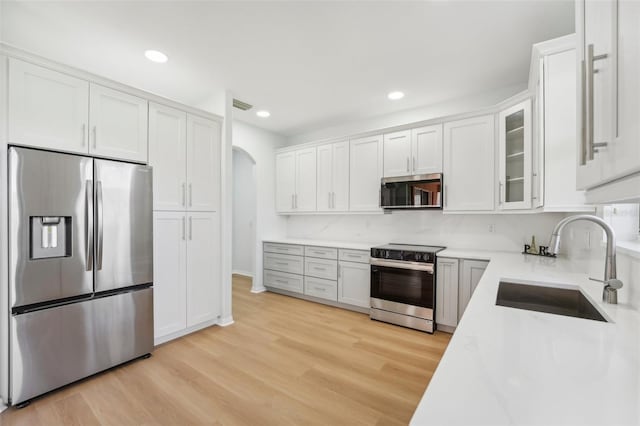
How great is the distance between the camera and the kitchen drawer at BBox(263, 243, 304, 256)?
420 cm

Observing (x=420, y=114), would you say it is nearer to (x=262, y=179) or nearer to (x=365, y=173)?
(x=365, y=173)

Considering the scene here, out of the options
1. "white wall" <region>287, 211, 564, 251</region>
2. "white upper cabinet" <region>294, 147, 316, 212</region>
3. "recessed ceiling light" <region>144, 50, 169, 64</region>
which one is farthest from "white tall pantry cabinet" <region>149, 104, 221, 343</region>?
"white wall" <region>287, 211, 564, 251</region>

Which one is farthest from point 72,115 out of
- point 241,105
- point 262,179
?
point 262,179

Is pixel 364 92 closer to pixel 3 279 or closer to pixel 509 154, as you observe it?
pixel 509 154

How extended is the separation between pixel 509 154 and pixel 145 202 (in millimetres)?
3454

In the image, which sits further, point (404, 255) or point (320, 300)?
point (320, 300)

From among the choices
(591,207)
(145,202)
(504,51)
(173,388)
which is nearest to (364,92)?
(504,51)

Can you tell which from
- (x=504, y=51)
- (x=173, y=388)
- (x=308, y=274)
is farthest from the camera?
(x=308, y=274)

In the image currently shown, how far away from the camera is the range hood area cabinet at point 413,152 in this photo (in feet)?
10.8

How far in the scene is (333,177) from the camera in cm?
416

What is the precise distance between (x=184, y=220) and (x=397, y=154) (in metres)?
2.66

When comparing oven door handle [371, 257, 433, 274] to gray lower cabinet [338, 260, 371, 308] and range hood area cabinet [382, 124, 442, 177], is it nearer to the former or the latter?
gray lower cabinet [338, 260, 371, 308]

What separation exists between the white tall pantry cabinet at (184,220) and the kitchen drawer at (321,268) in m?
1.35

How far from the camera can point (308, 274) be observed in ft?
13.4
